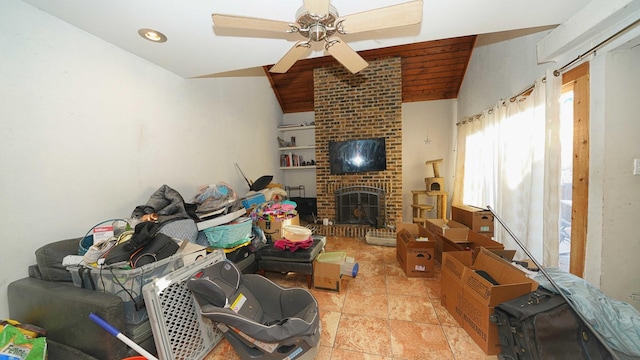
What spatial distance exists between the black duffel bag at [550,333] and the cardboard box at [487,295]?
0.12 m

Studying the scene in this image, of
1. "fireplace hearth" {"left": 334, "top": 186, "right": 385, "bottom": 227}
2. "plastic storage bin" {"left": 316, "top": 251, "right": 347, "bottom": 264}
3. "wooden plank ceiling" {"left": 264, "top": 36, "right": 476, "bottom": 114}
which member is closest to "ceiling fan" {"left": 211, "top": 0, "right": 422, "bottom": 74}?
"plastic storage bin" {"left": 316, "top": 251, "right": 347, "bottom": 264}

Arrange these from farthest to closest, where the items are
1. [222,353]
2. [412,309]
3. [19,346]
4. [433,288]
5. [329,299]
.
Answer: [433,288], [329,299], [412,309], [222,353], [19,346]

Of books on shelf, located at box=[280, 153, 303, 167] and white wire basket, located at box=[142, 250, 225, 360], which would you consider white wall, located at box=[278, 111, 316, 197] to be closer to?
books on shelf, located at box=[280, 153, 303, 167]

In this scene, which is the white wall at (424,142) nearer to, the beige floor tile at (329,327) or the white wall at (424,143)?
the white wall at (424,143)

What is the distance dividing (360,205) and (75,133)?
3.70 metres

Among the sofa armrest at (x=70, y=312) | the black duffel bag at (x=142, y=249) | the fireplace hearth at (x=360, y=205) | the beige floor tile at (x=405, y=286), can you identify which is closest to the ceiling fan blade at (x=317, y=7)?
the black duffel bag at (x=142, y=249)

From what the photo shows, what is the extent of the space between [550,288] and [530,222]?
1200 millimetres

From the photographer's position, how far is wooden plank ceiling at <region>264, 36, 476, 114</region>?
362 centimetres

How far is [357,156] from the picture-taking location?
4.03 m

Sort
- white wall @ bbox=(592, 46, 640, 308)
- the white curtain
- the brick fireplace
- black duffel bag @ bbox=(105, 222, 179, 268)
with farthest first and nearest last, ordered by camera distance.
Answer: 1. the brick fireplace
2. the white curtain
3. white wall @ bbox=(592, 46, 640, 308)
4. black duffel bag @ bbox=(105, 222, 179, 268)

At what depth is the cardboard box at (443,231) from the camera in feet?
8.16

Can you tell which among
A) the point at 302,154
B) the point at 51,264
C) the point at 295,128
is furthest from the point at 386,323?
the point at 295,128

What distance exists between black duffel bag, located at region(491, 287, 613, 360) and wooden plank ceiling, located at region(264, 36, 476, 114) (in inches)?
150

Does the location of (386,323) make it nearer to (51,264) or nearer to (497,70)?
(51,264)
